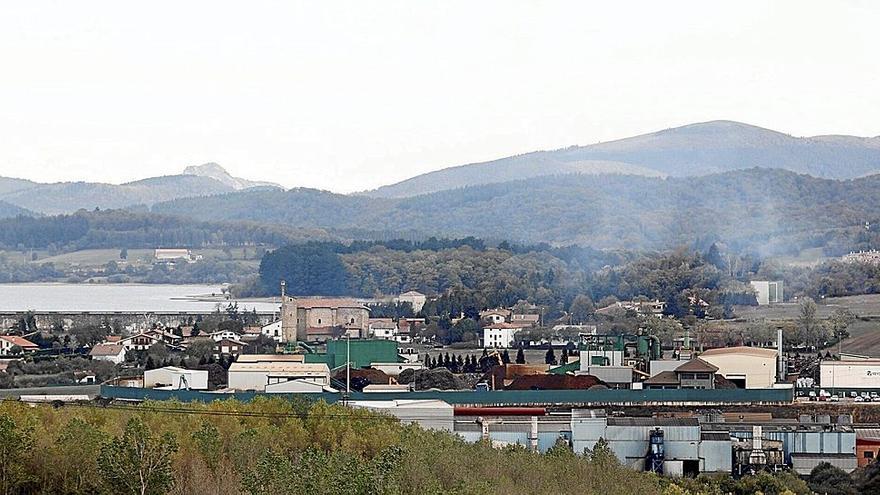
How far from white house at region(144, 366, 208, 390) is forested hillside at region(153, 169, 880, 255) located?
1734 inches

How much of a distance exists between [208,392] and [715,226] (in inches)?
2314

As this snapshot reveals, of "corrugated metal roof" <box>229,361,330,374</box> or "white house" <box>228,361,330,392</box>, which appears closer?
"white house" <box>228,361,330,392</box>

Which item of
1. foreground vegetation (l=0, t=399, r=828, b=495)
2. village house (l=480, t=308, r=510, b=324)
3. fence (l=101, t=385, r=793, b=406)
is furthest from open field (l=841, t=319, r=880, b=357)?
foreground vegetation (l=0, t=399, r=828, b=495)

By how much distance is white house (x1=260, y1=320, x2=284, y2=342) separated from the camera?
141 ft

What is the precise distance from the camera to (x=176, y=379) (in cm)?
2947

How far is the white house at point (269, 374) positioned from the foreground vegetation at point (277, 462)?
26.3ft

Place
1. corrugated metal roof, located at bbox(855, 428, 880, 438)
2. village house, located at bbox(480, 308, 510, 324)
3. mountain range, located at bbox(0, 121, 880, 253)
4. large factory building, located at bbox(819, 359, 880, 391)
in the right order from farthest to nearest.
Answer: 1. mountain range, located at bbox(0, 121, 880, 253)
2. village house, located at bbox(480, 308, 510, 324)
3. large factory building, located at bbox(819, 359, 880, 391)
4. corrugated metal roof, located at bbox(855, 428, 880, 438)

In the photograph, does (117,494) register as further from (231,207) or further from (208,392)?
(231,207)

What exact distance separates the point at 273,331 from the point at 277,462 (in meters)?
28.4

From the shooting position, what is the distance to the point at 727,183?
98812mm

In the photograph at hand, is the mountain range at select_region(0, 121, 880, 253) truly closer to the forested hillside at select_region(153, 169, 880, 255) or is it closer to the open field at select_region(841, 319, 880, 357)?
the forested hillside at select_region(153, 169, 880, 255)

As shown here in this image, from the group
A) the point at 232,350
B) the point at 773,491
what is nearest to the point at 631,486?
the point at 773,491

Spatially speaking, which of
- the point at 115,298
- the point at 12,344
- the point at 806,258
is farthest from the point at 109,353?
the point at 806,258

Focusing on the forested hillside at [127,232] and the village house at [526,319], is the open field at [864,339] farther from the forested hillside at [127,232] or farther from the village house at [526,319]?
the forested hillside at [127,232]
